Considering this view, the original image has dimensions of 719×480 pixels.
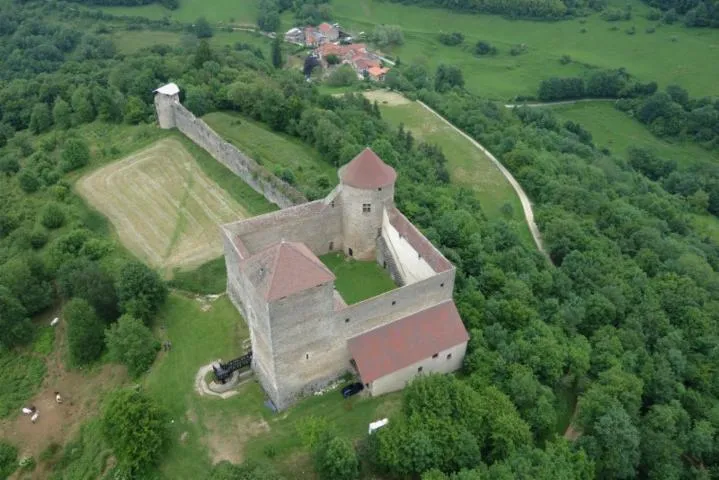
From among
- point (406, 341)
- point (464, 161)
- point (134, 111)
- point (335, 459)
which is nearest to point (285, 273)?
point (406, 341)

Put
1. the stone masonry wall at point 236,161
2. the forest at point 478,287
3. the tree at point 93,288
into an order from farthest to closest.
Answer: the stone masonry wall at point 236,161 → the tree at point 93,288 → the forest at point 478,287

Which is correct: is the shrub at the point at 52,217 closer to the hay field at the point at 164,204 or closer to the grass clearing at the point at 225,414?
the hay field at the point at 164,204

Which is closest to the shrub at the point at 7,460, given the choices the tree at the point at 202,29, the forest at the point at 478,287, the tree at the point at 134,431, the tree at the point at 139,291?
the forest at the point at 478,287

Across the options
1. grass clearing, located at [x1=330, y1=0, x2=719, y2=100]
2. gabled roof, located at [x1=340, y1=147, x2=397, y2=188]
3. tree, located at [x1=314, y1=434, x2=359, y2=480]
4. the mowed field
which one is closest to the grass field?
grass clearing, located at [x1=330, y1=0, x2=719, y2=100]

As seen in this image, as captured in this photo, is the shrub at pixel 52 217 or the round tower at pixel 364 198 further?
the shrub at pixel 52 217

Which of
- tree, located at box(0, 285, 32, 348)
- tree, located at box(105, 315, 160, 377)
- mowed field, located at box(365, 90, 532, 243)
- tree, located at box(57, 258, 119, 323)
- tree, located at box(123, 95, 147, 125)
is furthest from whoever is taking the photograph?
tree, located at box(123, 95, 147, 125)

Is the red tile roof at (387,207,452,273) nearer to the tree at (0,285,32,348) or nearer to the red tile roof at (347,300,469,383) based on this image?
the red tile roof at (347,300,469,383)
